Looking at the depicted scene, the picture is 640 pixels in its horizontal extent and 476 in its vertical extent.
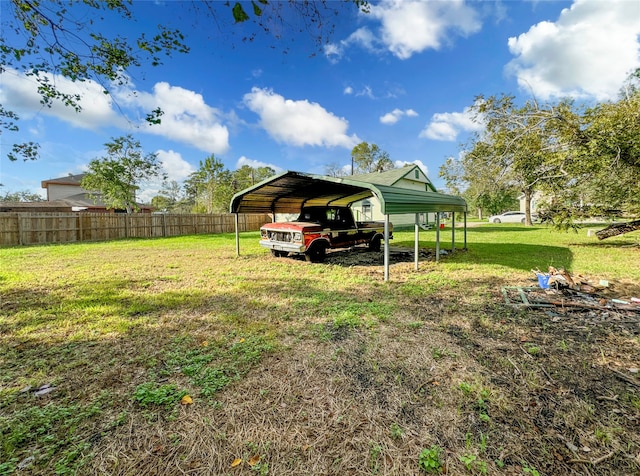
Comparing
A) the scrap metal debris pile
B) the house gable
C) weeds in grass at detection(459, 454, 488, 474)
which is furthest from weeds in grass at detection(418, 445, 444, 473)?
the house gable

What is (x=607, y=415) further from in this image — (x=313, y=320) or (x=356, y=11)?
(x=356, y=11)

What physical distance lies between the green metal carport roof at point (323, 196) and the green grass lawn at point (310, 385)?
2.52m

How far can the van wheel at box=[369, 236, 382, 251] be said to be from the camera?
10.7 m

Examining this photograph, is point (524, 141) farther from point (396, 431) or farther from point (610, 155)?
point (396, 431)

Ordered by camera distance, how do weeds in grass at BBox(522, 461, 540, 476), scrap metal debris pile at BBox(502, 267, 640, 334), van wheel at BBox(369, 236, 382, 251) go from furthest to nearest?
van wheel at BBox(369, 236, 382, 251), scrap metal debris pile at BBox(502, 267, 640, 334), weeds in grass at BBox(522, 461, 540, 476)

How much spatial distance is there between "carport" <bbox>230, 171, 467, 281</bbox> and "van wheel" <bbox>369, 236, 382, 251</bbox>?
1.77 meters

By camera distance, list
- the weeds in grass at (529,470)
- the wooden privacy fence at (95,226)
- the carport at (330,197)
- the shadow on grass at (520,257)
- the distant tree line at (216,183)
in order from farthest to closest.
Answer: the distant tree line at (216,183)
the wooden privacy fence at (95,226)
the shadow on grass at (520,257)
the carport at (330,197)
the weeds in grass at (529,470)

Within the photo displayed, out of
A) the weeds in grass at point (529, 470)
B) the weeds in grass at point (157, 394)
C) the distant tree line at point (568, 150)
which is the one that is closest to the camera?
the weeds in grass at point (529, 470)

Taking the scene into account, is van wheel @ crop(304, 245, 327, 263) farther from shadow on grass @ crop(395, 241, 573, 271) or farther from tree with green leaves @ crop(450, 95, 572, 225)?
tree with green leaves @ crop(450, 95, 572, 225)

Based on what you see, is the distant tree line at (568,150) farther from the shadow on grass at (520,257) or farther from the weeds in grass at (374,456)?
the weeds in grass at (374,456)

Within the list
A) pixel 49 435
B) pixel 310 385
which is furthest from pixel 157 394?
pixel 310 385

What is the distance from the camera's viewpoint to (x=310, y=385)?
261 cm

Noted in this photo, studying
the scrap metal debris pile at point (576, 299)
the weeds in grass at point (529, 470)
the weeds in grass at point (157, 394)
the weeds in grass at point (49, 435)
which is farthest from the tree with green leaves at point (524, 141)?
the weeds in grass at point (49, 435)

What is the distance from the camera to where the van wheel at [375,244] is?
35.2ft
